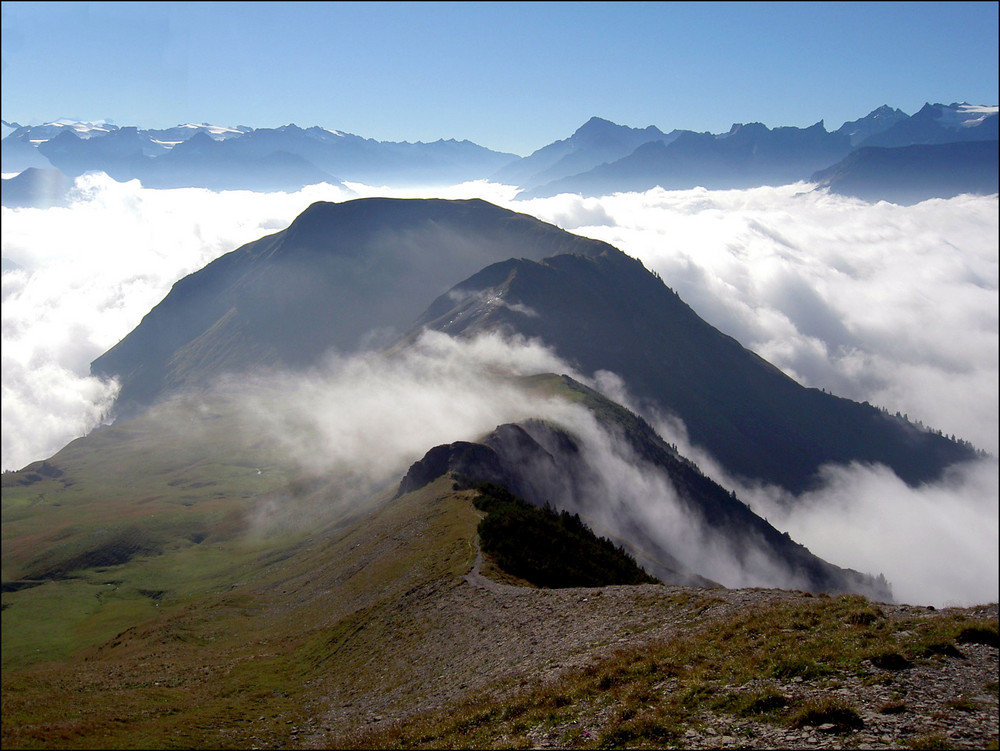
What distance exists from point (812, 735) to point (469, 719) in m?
14.9

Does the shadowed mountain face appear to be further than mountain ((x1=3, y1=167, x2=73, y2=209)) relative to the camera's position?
Yes

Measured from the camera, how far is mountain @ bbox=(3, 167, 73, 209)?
68.7 feet

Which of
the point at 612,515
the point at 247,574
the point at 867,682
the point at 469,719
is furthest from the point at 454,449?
the point at 867,682

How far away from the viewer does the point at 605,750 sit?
20.9 metres

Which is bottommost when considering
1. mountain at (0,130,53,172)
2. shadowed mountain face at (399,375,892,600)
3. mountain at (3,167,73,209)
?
shadowed mountain face at (399,375,892,600)

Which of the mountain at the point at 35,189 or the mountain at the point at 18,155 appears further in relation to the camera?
the mountain at the point at 18,155

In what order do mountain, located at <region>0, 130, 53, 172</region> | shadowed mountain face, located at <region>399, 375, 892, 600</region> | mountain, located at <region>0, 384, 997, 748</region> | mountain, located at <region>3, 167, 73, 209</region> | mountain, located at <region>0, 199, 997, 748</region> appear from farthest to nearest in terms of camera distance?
shadowed mountain face, located at <region>399, 375, 892, 600</region> < mountain, located at <region>0, 130, 53, 172</region> < mountain, located at <region>3, 167, 73, 209</region> < mountain, located at <region>0, 199, 997, 748</region> < mountain, located at <region>0, 384, 997, 748</region>

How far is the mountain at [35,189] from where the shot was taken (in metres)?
20.9

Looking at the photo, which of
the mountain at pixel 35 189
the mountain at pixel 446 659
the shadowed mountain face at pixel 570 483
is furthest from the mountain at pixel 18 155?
the shadowed mountain face at pixel 570 483

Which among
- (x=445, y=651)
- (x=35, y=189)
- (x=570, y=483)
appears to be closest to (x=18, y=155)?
(x=35, y=189)

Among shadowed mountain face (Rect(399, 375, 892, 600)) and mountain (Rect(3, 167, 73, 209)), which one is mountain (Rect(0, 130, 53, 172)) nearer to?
mountain (Rect(3, 167, 73, 209))

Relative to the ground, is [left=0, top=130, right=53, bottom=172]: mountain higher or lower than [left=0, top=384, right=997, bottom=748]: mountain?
higher

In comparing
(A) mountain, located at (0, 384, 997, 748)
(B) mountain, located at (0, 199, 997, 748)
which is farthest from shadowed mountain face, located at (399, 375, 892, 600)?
(A) mountain, located at (0, 384, 997, 748)

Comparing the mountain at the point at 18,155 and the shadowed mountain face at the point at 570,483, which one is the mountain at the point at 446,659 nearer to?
the mountain at the point at 18,155
